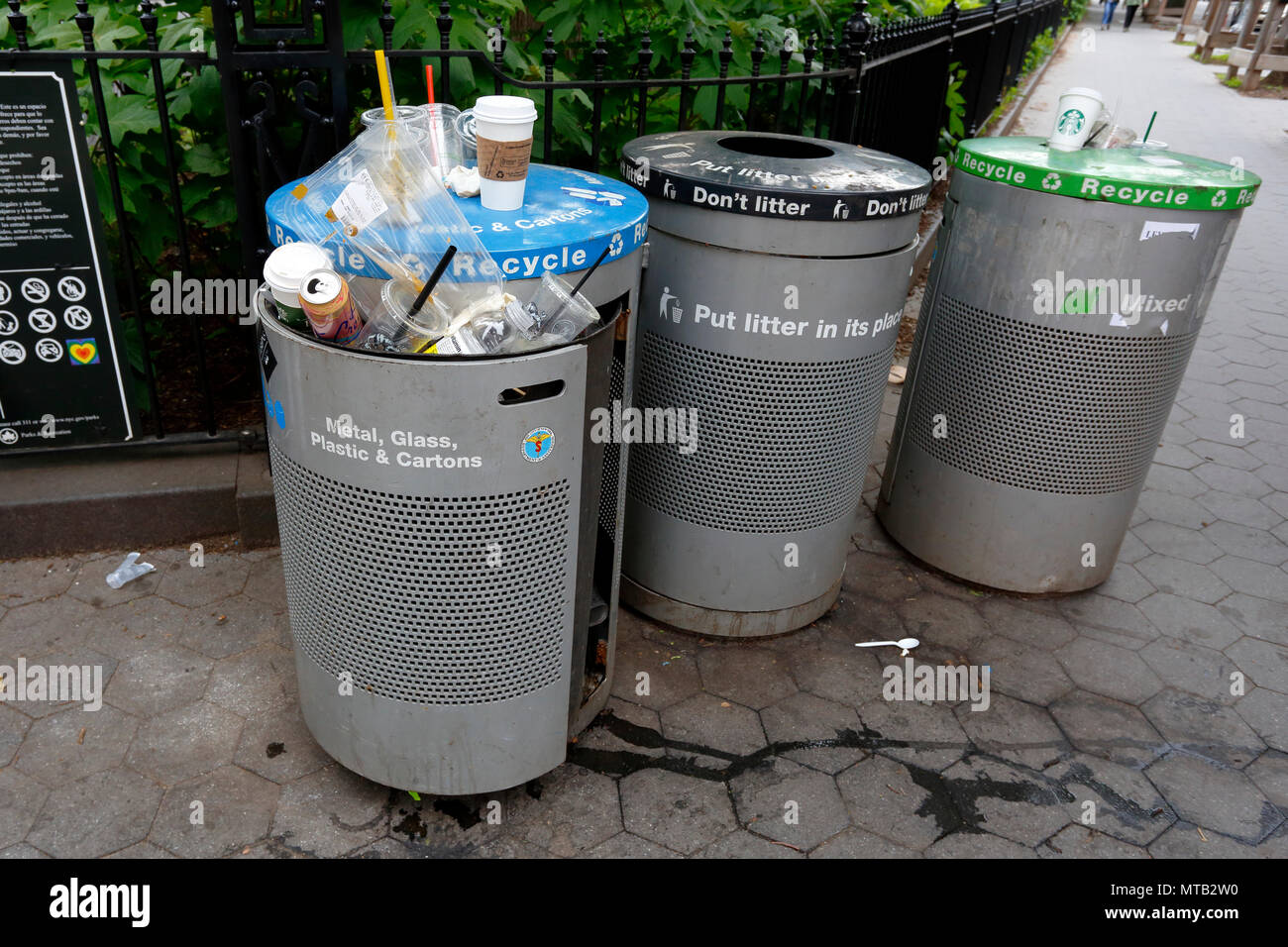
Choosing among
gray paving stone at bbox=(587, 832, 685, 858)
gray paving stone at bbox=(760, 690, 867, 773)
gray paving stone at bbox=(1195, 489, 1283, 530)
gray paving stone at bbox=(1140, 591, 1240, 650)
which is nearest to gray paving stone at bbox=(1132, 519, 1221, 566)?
gray paving stone at bbox=(1195, 489, 1283, 530)

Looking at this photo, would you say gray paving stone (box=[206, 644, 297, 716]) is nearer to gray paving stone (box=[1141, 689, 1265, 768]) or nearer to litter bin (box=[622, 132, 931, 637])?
litter bin (box=[622, 132, 931, 637])

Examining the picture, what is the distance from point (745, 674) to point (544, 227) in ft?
5.48

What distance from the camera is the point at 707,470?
9.93 ft

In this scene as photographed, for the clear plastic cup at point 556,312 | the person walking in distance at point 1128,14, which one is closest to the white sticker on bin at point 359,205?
the clear plastic cup at point 556,312

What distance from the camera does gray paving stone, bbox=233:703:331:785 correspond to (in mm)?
2631

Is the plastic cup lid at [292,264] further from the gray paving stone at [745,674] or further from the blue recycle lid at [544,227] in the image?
the gray paving stone at [745,674]

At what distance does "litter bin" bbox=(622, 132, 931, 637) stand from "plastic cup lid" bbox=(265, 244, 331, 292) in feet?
3.71

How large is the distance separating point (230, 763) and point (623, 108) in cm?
307

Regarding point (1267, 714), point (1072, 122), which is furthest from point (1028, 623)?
point (1072, 122)

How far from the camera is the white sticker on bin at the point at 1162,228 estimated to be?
3.03m

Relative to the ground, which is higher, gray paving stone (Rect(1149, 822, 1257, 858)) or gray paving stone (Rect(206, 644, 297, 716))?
gray paving stone (Rect(1149, 822, 1257, 858))

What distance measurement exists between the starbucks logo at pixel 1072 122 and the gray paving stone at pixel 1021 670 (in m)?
1.79

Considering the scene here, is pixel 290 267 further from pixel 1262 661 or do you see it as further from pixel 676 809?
pixel 1262 661
